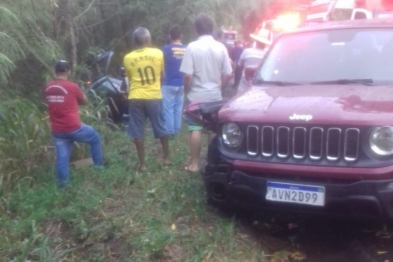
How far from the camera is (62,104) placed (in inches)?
273

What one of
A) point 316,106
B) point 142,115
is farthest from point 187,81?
point 316,106

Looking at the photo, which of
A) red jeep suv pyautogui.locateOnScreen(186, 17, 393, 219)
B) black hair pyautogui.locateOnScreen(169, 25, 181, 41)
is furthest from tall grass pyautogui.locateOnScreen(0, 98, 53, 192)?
black hair pyautogui.locateOnScreen(169, 25, 181, 41)

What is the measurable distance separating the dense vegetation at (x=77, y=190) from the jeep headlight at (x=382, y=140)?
131 cm

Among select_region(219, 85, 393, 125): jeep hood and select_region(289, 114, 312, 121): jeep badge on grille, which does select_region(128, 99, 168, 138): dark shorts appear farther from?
select_region(289, 114, 312, 121): jeep badge on grille

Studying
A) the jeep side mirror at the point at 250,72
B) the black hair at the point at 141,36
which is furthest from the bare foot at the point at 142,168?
the jeep side mirror at the point at 250,72

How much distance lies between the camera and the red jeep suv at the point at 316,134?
5.05 metres

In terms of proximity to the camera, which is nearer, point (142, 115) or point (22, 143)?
point (22, 143)

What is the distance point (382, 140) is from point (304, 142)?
23.3 inches

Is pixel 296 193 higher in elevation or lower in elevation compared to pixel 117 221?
higher

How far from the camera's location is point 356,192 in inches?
199

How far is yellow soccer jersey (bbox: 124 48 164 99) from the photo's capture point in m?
7.51

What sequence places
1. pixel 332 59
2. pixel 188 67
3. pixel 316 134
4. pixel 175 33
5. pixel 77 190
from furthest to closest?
pixel 175 33 < pixel 188 67 < pixel 77 190 < pixel 332 59 < pixel 316 134

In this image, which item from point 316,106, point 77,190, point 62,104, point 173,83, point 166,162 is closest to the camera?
point 316,106

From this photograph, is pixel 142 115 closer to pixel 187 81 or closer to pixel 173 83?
pixel 187 81
